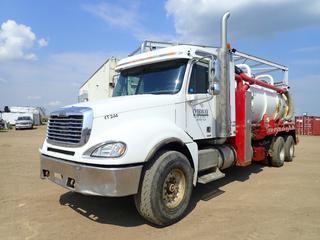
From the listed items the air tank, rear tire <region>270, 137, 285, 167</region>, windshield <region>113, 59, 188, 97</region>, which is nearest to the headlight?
windshield <region>113, 59, 188, 97</region>

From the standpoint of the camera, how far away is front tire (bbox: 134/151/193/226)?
4895 millimetres

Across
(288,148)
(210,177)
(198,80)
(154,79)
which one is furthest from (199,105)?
(288,148)

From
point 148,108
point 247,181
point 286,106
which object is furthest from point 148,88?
point 286,106

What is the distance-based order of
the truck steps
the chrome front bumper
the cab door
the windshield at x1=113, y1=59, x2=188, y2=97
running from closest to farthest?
the chrome front bumper → the windshield at x1=113, y1=59, x2=188, y2=97 → the cab door → the truck steps

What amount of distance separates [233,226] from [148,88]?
2.93 metres

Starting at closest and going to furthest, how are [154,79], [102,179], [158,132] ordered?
1. [102,179]
2. [158,132]
3. [154,79]

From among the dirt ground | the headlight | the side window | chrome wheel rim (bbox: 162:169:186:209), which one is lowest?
the dirt ground

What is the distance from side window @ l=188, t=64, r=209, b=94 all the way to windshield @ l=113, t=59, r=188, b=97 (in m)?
0.26

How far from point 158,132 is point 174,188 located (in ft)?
3.45

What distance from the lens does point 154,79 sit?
6328mm

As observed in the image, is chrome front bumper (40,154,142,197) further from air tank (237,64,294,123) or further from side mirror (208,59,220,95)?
air tank (237,64,294,123)

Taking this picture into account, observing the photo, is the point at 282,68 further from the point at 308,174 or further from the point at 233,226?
the point at 233,226

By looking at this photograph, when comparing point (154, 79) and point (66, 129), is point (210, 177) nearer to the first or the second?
point (154, 79)

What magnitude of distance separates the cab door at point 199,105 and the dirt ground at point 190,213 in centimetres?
144
